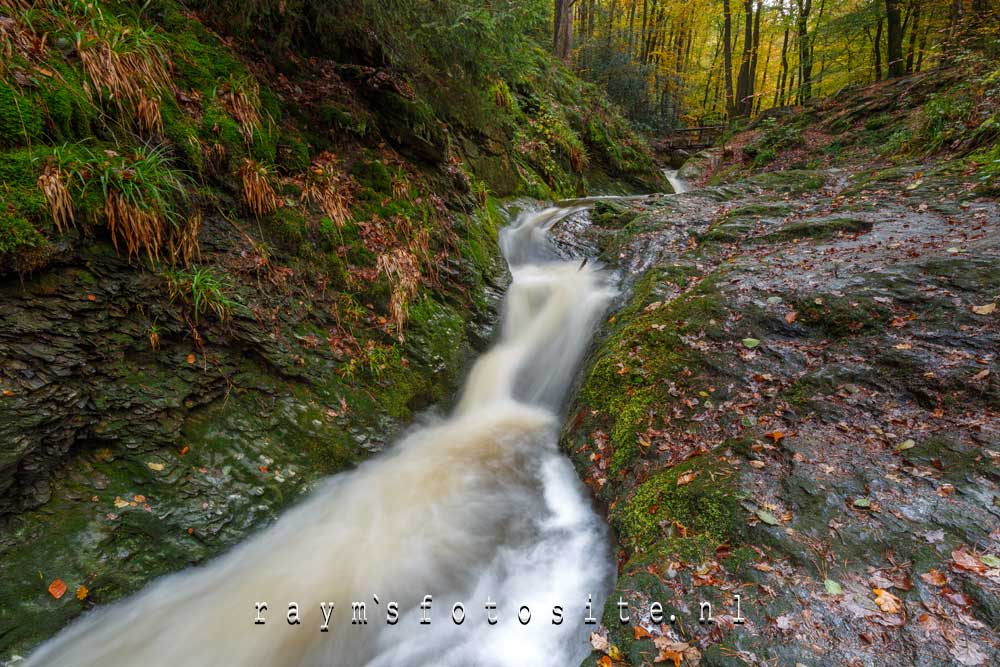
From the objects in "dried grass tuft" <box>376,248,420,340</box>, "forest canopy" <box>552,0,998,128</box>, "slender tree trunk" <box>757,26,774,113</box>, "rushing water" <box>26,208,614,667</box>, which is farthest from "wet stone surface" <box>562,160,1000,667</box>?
"slender tree trunk" <box>757,26,774,113</box>

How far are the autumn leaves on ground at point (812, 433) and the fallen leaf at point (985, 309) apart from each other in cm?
1

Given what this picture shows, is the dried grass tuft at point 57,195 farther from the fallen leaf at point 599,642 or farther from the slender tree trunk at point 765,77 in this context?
the slender tree trunk at point 765,77

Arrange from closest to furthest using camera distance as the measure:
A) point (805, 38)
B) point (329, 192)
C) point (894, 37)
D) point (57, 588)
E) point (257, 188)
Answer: point (57, 588)
point (257, 188)
point (329, 192)
point (894, 37)
point (805, 38)

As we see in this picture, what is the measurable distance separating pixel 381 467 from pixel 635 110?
20.1m

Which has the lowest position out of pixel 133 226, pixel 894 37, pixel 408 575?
pixel 408 575

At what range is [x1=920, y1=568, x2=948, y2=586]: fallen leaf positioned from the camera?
2.10m

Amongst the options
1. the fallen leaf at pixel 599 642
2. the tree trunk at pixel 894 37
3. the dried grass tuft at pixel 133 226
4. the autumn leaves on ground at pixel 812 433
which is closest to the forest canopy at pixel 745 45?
the tree trunk at pixel 894 37

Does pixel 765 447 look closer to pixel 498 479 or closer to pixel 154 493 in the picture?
pixel 498 479

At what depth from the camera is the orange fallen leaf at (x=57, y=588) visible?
2.64 m

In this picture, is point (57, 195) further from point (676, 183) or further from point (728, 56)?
point (728, 56)

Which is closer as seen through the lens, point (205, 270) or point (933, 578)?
point (933, 578)

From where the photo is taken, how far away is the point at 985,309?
3.37 meters

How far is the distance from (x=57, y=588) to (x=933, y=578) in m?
4.88

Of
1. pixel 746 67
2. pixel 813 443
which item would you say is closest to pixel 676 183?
pixel 746 67
